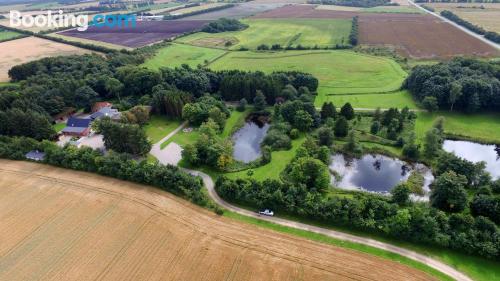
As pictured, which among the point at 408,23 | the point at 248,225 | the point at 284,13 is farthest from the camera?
the point at 284,13

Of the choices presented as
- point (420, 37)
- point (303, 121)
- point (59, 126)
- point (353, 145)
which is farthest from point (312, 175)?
point (420, 37)

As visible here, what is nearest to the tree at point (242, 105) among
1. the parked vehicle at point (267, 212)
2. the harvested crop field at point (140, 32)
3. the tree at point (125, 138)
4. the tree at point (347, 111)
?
the tree at point (347, 111)

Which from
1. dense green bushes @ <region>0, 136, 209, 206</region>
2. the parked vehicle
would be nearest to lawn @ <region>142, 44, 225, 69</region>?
dense green bushes @ <region>0, 136, 209, 206</region>

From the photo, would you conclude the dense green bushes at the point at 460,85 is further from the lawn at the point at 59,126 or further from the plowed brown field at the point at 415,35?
the lawn at the point at 59,126

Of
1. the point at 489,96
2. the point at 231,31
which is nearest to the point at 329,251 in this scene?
the point at 489,96

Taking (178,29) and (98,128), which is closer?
(98,128)

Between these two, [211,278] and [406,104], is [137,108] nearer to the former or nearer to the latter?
[211,278]

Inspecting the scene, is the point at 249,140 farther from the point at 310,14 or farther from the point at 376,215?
the point at 310,14
